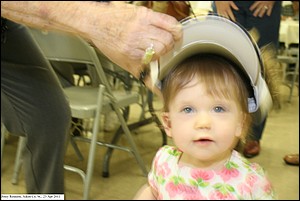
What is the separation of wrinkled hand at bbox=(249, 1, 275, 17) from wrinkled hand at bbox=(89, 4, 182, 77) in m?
0.76

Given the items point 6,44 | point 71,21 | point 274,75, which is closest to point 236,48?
point 274,75

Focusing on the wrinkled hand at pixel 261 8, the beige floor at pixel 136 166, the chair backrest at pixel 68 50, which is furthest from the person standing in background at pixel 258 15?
the chair backrest at pixel 68 50

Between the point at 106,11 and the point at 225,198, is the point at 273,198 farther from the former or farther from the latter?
the point at 106,11

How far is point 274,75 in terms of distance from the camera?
1.59 feet

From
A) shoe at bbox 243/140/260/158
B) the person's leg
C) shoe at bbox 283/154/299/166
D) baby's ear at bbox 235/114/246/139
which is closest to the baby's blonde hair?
baby's ear at bbox 235/114/246/139

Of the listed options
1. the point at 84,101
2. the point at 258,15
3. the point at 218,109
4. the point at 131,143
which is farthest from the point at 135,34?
the point at 258,15

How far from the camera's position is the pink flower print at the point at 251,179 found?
16.6 inches

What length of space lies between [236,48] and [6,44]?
595 mm

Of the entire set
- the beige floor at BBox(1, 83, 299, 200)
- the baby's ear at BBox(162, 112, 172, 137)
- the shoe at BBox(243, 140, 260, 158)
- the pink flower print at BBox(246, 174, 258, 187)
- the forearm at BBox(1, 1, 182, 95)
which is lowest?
the beige floor at BBox(1, 83, 299, 200)

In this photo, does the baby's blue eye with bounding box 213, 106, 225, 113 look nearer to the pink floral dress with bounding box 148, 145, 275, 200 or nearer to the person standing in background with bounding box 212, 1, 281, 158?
the pink floral dress with bounding box 148, 145, 275, 200

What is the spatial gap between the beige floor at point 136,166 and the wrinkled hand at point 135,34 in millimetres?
69

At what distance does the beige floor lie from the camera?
0.76 meters

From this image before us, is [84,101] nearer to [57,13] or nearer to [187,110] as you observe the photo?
[57,13]

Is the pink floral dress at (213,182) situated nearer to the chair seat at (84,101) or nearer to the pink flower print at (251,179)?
the pink flower print at (251,179)
